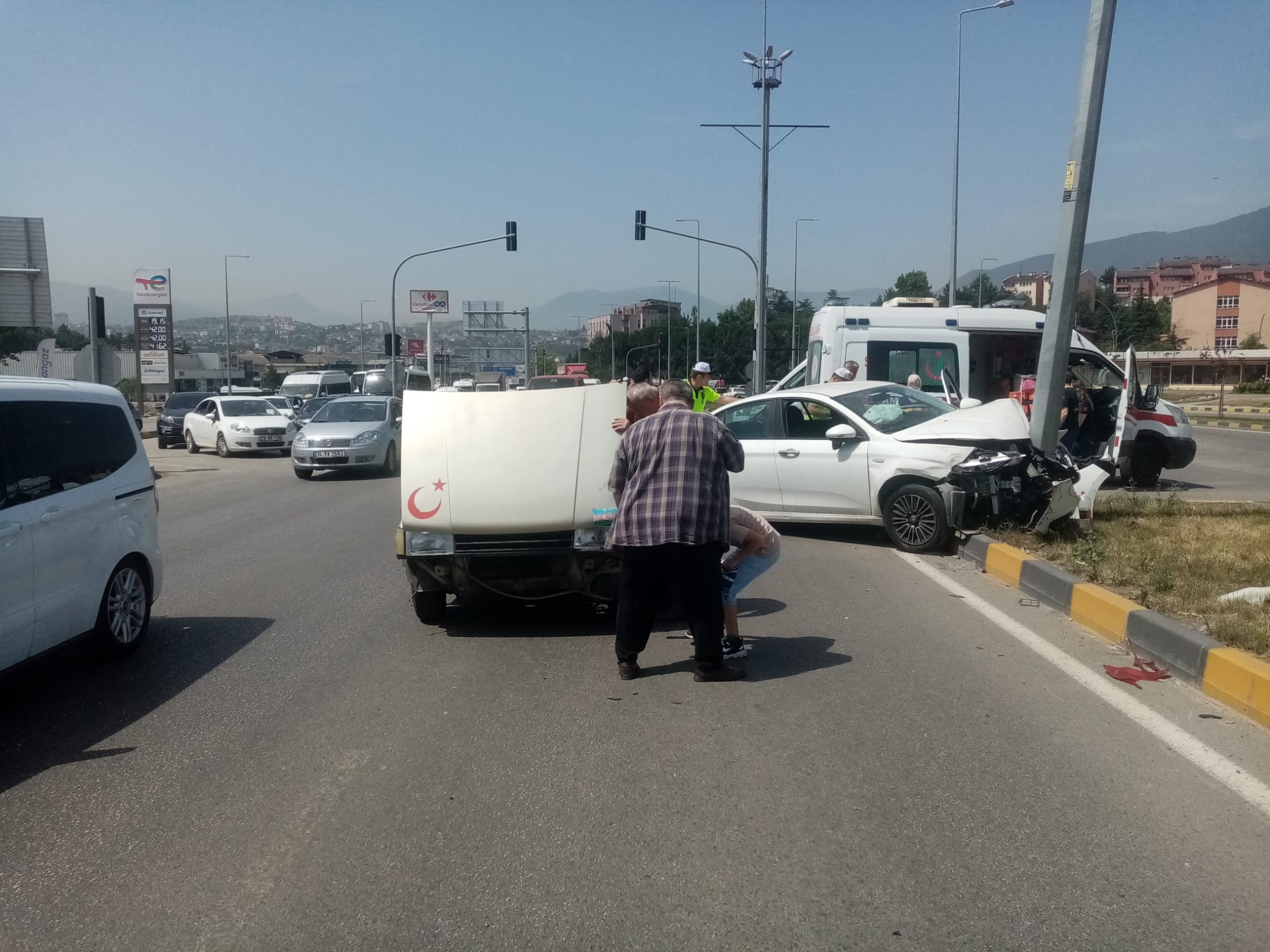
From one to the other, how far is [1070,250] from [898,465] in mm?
2952

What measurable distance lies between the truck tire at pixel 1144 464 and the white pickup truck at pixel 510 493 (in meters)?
10.5

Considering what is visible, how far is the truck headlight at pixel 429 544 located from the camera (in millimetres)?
6836

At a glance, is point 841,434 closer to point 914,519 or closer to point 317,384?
point 914,519

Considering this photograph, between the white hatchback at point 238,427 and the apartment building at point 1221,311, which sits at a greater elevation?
the apartment building at point 1221,311

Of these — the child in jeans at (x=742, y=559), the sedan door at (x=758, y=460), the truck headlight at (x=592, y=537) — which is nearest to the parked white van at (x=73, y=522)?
the truck headlight at (x=592, y=537)

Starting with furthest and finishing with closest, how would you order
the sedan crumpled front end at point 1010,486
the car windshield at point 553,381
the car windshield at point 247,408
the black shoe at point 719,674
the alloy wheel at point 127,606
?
the car windshield at point 553,381 < the car windshield at point 247,408 < the sedan crumpled front end at point 1010,486 < the alloy wheel at point 127,606 < the black shoe at point 719,674

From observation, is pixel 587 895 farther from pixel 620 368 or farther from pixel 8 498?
pixel 620 368

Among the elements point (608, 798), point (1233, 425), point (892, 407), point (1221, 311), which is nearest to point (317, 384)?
point (1233, 425)

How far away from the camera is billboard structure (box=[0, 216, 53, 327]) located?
15.4 m

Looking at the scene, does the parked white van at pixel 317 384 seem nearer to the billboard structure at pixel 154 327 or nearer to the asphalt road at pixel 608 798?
the billboard structure at pixel 154 327

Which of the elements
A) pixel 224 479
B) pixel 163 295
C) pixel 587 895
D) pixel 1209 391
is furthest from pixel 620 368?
pixel 587 895

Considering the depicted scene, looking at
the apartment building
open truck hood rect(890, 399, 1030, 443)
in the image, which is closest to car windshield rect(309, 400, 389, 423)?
open truck hood rect(890, 399, 1030, 443)

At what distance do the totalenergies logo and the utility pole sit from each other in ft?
124

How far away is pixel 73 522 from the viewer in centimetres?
584
